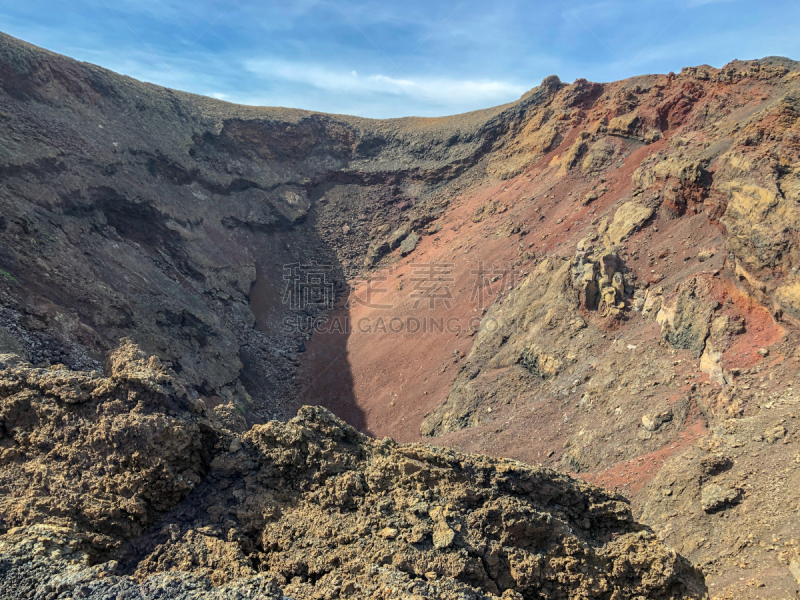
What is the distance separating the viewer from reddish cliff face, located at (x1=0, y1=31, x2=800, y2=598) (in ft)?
28.4

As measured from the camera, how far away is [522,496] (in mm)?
4023

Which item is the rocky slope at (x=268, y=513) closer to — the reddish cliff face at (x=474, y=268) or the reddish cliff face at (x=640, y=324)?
the reddish cliff face at (x=474, y=268)

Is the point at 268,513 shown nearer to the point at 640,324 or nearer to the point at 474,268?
the point at 640,324

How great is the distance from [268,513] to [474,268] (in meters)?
17.9

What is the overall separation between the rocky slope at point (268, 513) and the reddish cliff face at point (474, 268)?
0.51 m

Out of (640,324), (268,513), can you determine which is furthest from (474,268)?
(268,513)

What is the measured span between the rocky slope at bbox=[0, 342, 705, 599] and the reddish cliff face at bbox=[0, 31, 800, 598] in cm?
51

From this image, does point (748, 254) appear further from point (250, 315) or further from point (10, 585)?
point (250, 315)

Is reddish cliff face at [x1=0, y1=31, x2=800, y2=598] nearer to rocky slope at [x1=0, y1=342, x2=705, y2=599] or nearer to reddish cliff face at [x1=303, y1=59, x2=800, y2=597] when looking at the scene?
reddish cliff face at [x1=303, y1=59, x2=800, y2=597]

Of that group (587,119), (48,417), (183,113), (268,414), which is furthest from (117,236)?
(587,119)

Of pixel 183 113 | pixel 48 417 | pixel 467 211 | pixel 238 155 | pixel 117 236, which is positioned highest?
pixel 183 113

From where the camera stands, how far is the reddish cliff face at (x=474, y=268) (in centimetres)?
865

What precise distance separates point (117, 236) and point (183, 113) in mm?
12432

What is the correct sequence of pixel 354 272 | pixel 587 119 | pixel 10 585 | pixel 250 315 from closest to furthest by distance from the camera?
1. pixel 10 585
2. pixel 250 315
3. pixel 587 119
4. pixel 354 272
